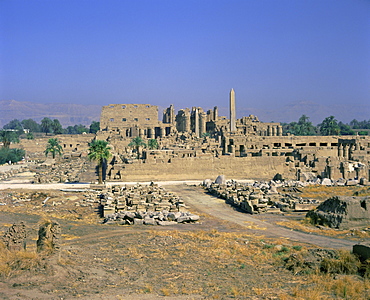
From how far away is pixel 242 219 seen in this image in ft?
74.5

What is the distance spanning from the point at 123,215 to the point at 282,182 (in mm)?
19082

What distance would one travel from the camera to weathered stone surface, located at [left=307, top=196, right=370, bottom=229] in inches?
799

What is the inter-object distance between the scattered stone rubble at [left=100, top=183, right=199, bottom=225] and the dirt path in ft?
6.29

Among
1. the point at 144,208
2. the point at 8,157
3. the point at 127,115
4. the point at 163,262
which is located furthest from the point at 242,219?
the point at 127,115

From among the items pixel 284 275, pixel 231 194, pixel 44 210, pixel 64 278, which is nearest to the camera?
pixel 64 278

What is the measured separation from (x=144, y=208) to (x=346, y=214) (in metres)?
10.5

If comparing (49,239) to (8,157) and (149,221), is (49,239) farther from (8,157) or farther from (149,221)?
(8,157)

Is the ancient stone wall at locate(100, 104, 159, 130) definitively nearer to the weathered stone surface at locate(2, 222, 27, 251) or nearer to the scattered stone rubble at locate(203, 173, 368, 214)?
the scattered stone rubble at locate(203, 173, 368, 214)

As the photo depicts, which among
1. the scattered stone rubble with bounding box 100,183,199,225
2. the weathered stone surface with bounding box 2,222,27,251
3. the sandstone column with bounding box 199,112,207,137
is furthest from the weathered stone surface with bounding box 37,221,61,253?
the sandstone column with bounding box 199,112,207,137

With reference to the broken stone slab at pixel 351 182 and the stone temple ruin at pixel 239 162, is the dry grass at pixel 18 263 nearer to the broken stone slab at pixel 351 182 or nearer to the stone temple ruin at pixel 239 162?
the stone temple ruin at pixel 239 162

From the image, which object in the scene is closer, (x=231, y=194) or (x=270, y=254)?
(x=270, y=254)

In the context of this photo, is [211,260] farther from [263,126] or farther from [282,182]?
[263,126]

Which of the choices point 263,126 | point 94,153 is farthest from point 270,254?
point 263,126

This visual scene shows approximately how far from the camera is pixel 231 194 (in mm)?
29359
